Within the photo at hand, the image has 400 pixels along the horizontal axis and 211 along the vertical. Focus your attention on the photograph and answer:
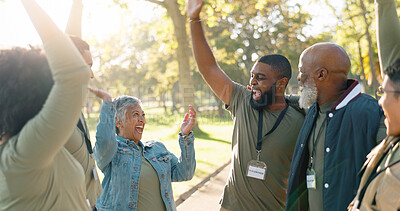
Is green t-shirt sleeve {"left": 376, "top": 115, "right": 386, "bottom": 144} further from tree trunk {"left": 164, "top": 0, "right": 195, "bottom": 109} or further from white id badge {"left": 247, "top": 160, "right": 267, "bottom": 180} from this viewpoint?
tree trunk {"left": 164, "top": 0, "right": 195, "bottom": 109}

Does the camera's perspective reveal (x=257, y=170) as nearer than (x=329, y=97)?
No

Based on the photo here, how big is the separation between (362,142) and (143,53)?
51110 millimetres

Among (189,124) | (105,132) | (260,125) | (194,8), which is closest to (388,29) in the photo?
(260,125)

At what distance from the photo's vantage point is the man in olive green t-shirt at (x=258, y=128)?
3566 mm

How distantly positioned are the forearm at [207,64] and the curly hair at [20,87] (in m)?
2.21

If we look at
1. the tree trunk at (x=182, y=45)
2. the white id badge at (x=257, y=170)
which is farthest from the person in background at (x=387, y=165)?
the tree trunk at (x=182, y=45)

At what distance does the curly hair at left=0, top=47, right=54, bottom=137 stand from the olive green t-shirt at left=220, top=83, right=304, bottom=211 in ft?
7.59

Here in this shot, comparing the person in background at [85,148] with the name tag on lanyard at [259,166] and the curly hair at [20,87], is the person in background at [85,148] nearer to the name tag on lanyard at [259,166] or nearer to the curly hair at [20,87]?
the curly hair at [20,87]

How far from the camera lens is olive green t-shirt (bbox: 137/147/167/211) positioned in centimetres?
325

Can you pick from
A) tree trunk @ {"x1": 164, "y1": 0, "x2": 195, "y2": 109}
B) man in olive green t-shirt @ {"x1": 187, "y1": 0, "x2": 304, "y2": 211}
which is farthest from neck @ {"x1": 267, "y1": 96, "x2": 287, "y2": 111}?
tree trunk @ {"x1": 164, "y1": 0, "x2": 195, "y2": 109}

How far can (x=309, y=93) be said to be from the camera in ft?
11.2

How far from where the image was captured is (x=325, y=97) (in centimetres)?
338

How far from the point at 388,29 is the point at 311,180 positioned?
1315 mm

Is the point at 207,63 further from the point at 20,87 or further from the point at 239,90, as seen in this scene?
the point at 20,87
